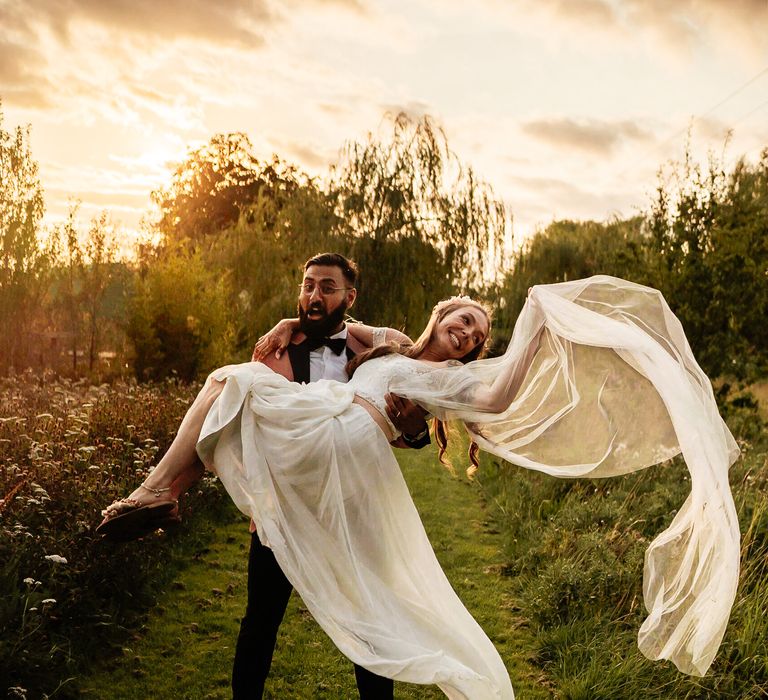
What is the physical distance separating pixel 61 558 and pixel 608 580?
3.80 metres

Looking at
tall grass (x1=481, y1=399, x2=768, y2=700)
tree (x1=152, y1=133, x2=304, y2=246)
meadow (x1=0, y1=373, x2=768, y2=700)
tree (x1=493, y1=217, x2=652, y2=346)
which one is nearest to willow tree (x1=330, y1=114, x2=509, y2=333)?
tree (x1=493, y1=217, x2=652, y2=346)

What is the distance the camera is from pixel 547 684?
4750 mm

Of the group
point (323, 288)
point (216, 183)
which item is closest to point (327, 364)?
point (323, 288)

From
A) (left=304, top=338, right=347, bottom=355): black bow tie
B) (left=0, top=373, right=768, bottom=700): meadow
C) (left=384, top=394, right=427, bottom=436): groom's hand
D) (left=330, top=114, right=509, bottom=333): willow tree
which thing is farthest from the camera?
(left=330, top=114, right=509, bottom=333): willow tree

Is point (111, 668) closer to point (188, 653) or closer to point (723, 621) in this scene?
point (188, 653)

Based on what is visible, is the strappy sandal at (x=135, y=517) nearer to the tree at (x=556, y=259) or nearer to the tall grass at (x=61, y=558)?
the tall grass at (x=61, y=558)

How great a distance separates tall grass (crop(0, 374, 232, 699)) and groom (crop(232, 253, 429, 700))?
1035 mm

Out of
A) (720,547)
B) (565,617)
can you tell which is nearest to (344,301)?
(720,547)

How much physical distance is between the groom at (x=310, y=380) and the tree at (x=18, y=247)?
1270 centimetres

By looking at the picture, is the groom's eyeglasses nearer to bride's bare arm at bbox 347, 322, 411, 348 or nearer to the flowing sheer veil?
bride's bare arm at bbox 347, 322, 411, 348

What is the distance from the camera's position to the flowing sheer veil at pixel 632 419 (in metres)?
2.89

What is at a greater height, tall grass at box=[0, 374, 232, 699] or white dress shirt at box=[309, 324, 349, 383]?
white dress shirt at box=[309, 324, 349, 383]

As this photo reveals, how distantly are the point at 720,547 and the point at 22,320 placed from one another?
14.7 meters

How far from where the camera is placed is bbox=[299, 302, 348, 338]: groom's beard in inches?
142
